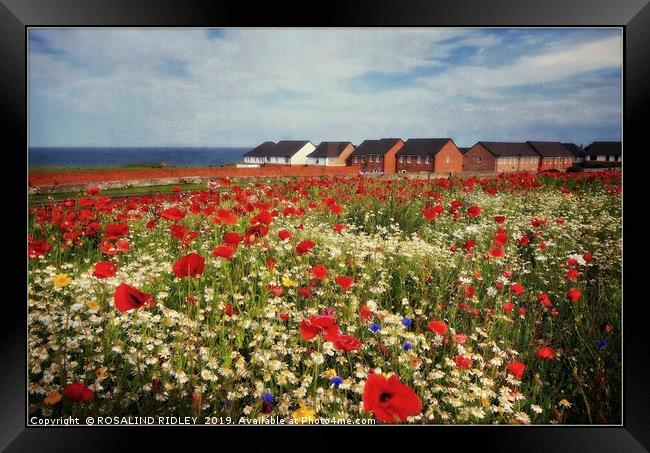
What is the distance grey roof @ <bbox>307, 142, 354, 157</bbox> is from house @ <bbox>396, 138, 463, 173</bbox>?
322 millimetres

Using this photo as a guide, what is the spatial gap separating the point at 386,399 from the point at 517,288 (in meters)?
1.05

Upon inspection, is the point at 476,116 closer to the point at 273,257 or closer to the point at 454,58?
the point at 454,58

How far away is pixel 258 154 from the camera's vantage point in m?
2.70

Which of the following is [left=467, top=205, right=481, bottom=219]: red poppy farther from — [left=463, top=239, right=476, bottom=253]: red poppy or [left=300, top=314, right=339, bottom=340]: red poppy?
[left=300, top=314, right=339, bottom=340]: red poppy

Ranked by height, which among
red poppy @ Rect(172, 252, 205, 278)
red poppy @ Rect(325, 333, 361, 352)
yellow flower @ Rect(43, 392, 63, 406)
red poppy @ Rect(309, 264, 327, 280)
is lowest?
yellow flower @ Rect(43, 392, 63, 406)

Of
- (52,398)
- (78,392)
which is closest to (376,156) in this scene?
(78,392)

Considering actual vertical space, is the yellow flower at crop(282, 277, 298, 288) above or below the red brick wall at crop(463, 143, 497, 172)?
below

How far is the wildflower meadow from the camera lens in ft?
8.16

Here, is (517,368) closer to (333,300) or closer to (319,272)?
(333,300)

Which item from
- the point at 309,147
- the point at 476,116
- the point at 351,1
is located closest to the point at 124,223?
the point at 309,147

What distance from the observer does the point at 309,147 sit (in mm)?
2635

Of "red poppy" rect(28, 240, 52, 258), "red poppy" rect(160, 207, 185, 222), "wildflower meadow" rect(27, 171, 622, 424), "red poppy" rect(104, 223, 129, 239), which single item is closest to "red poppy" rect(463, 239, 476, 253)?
"wildflower meadow" rect(27, 171, 622, 424)

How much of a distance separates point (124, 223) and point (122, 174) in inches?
11.3
